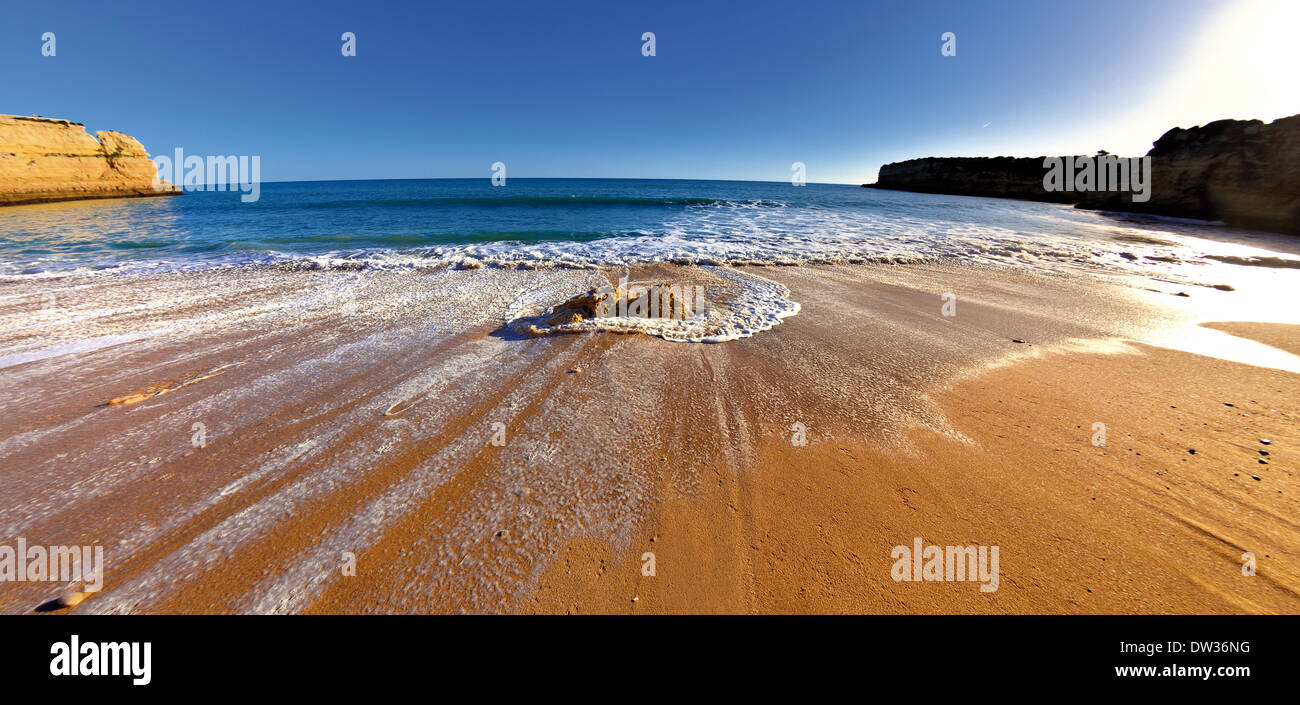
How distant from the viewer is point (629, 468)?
9.63ft

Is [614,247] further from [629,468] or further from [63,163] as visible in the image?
[63,163]

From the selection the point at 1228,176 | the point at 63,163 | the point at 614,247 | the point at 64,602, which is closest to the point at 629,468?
the point at 64,602

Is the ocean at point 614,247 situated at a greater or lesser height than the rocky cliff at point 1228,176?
lesser

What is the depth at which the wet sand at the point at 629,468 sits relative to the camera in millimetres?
2088

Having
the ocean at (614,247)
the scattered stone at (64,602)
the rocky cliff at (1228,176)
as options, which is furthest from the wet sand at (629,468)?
the rocky cliff at (1228,176)

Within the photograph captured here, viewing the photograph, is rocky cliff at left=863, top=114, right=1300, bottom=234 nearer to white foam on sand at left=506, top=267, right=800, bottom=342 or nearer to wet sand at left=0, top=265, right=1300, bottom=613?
wet sand at left=0, top=265, right=1300, bottom=613

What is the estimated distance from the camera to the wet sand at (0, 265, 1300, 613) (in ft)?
6.85

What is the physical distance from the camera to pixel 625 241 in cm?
1370

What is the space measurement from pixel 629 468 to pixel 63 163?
78.2 m

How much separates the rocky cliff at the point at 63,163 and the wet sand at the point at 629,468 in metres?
65.3

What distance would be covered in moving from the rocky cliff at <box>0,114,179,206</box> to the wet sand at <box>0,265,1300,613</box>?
65327 millimetres

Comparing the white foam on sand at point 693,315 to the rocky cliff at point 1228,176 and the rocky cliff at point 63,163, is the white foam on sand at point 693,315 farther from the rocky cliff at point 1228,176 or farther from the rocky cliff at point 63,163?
the rocky cliff at point 63,163

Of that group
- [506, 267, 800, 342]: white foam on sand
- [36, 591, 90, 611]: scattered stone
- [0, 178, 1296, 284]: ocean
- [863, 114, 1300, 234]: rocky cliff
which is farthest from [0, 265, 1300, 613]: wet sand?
[863, 114, 1300, 234]: rocky cliff

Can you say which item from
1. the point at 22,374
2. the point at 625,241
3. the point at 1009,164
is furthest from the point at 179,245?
the point at 1009,164
